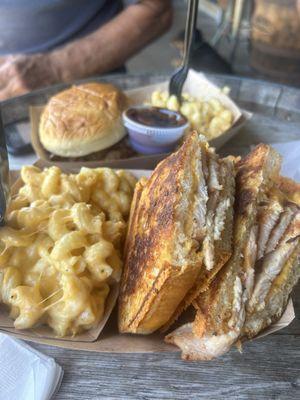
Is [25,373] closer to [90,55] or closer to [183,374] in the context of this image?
[183,374]

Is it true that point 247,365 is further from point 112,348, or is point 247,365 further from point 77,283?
point 77,283

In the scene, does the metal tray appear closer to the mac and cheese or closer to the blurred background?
the mac and cheese

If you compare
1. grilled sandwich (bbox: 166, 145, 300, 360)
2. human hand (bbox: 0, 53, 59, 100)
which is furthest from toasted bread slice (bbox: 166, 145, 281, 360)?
human hand (bbox: 0, 53, 59, 100)

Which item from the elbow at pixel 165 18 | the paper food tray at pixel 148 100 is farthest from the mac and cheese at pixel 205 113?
the elbow at pixel 165 18

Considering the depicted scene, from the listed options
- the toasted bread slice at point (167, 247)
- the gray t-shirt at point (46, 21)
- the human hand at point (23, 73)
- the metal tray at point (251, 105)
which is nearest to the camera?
the toasted bread slice at point (167, 247)

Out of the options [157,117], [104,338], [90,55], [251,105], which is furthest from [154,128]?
[90,55]

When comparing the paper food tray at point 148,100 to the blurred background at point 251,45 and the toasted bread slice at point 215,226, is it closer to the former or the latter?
the toasted bread slice at point 215,226
